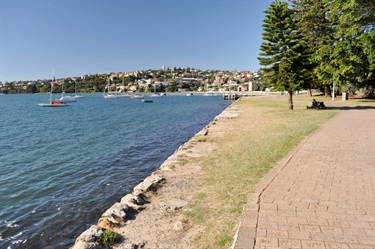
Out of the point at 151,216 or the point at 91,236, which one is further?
the point at 151,216

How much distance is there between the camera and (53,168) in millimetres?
10758

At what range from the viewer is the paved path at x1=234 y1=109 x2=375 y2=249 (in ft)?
11.3

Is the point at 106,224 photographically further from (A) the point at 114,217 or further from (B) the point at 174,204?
(B) the point at 174,204

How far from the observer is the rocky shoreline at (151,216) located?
390 cm

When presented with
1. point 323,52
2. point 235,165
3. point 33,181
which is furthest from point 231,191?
point 323,52

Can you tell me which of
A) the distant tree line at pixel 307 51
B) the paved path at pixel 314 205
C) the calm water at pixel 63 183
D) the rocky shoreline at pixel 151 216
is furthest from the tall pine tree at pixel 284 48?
the rocky shoreline at pixel 151 216

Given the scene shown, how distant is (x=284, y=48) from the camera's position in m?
22.5

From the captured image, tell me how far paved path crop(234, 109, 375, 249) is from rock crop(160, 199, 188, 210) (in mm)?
1241

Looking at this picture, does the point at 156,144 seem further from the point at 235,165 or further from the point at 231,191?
the point at 231,191

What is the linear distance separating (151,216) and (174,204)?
554 millimetres

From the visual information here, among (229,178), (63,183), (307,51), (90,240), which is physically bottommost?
(63,183)

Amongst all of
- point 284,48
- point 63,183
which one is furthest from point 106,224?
point 284,48

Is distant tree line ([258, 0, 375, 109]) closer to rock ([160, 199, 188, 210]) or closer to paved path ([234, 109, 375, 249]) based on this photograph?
paved path ([234, 109, 375, 249])

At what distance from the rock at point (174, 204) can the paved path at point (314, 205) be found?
4.07ft
